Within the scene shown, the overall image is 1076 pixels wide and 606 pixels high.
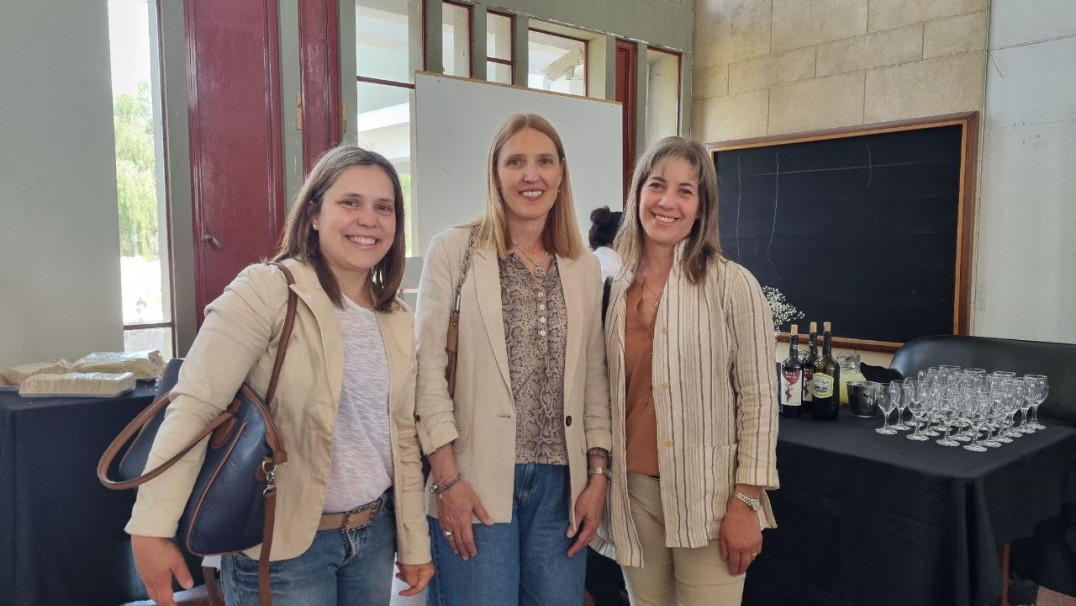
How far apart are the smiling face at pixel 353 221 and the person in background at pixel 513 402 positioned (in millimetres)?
189

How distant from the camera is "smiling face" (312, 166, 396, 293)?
4.25 ft

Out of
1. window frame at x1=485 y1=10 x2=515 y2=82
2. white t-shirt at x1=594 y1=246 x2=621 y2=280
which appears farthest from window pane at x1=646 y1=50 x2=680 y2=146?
white t-shirt at x1=594 y1=246 x2=621 y2=280

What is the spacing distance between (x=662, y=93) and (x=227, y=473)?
560 cm

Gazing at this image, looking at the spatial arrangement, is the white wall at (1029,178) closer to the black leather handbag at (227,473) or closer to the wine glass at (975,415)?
the wine glass at (975,415)

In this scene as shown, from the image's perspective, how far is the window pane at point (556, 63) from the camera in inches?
205

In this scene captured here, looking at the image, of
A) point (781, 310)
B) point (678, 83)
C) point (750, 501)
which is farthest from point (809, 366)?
point (678, 83)

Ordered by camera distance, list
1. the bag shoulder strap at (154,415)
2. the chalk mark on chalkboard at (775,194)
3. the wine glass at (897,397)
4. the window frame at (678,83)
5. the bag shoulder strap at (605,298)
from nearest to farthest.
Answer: the bag shoulder strap at (154,415)
the bag shoulder strap at (605,298)
the wine glass at (897,397)
the chalk mark on chalkboard at (775,194)
the window frame at (678,83)

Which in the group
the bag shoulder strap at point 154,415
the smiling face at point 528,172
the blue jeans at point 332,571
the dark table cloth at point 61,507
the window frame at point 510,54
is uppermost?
the window frame at point 510,54

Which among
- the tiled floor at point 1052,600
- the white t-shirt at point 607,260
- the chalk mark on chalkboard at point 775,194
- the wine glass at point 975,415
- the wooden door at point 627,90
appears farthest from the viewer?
the wooden door at point 627,90

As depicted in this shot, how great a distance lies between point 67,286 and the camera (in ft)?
9.50

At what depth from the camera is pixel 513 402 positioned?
1.44 meters

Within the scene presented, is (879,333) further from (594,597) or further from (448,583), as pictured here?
(448,583)

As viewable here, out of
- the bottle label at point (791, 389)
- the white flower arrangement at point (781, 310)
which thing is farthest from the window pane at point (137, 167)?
the white flower arrangement at point (781, 310)

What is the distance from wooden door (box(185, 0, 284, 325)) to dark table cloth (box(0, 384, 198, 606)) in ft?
4.21
